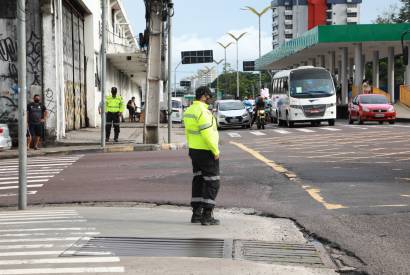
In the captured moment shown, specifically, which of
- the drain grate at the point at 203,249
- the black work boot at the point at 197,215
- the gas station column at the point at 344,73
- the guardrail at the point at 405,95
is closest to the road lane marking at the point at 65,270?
the drain grate at the point at 203,249

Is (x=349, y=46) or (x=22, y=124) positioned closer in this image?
(x=22, y=124)

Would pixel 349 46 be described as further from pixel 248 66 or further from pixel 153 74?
pixel 248 66

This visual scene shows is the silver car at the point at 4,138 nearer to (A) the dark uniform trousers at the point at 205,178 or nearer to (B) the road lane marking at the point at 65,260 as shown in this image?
(A) the dark uniform trousers at the point at 205,178

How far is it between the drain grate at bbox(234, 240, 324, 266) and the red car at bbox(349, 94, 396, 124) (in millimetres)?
28791

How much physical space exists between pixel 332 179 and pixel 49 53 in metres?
14.2

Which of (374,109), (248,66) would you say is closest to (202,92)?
(374,109)

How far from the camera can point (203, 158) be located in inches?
356

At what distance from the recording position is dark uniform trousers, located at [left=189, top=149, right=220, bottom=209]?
9.00 metres

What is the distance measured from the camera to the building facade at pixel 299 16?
172 meters

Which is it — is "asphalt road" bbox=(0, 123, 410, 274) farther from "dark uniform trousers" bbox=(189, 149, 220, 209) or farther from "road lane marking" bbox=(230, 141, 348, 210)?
"dark uniform trousers" bbox=(189, 149, 220, 209)

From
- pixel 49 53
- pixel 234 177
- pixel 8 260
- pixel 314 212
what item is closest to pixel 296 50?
pixel 49 53

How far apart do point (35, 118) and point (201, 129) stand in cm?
1441

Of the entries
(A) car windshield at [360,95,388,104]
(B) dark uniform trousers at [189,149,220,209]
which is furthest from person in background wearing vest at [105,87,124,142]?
(B) dark uniform trousers at [189,149,220,209]

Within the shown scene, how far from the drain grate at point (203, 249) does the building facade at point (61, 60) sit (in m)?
17.5
